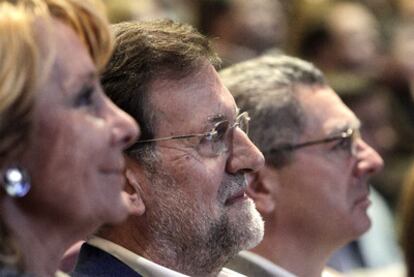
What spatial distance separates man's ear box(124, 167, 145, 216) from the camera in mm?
2730

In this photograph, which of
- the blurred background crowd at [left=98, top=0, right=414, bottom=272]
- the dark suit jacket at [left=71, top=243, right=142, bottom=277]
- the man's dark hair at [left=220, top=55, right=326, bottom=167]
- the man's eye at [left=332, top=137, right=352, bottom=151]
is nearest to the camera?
the dark suit jacket at [left=71, top=243, right=142, bottom=277]

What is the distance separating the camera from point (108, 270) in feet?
8.83

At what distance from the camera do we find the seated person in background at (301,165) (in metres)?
3.46

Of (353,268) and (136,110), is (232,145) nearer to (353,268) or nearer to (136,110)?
(136,110)

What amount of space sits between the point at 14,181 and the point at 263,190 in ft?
4.57

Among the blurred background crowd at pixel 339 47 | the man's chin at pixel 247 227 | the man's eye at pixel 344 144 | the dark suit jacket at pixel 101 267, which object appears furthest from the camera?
the blurred background crowd at pixel 339 47

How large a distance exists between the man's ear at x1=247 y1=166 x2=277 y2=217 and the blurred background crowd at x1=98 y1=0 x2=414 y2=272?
65.1 inches

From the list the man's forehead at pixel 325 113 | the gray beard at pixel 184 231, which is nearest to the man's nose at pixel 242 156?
the gray beard at pixel 184 231

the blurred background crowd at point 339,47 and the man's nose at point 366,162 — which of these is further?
the blurred background crowd at point 339,47

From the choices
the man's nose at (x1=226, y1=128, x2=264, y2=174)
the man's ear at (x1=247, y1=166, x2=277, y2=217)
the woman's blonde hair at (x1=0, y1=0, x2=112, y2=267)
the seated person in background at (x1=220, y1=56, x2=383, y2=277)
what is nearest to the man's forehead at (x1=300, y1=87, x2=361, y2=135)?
the seated person in background at (x1=220, y1=56, x2=383, y2=277)

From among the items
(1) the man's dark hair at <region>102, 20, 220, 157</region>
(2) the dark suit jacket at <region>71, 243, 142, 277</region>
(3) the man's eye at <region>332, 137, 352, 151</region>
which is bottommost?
(3) the man's eye at <region>332, 137, 352, 151</region>

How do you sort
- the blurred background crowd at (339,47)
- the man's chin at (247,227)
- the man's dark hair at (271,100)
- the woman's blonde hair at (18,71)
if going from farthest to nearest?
the blurred background crowd at (339,47), the man's dark hair at (271,100), the man's chin at (247,227), the woman's blonde hair at (18,71)

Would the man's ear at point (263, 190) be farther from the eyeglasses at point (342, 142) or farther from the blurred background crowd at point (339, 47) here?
the blurred background crowd at point (339, 47)

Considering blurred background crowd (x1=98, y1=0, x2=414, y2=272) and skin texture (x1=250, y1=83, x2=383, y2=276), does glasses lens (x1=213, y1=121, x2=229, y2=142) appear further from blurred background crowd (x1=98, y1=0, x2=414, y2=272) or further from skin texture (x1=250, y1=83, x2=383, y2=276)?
blurred background crowd (x1=98, y1=0, x2=414, y2=272)
